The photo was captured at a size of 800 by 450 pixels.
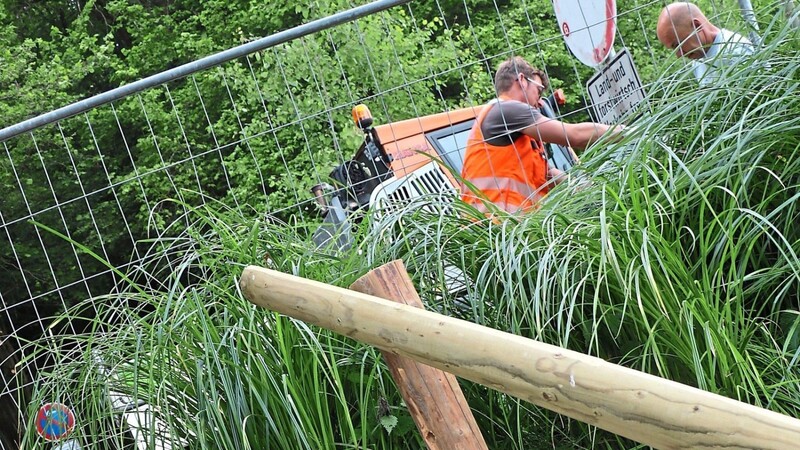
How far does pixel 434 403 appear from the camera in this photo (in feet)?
6.58

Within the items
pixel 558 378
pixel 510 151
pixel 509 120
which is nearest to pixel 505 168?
pixel 510 151

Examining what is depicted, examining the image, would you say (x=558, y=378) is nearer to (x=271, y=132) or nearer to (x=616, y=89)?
(x=271, y=132)

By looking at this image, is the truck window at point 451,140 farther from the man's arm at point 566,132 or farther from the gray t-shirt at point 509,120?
the man's arm at point 566,132

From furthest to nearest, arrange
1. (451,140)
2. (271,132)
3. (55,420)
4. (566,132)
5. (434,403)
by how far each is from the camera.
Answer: (451,140)
(271,132)
(566,132)
(55,420)
(434,403)

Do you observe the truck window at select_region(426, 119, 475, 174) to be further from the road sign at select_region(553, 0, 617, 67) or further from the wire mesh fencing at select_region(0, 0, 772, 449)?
the road sign at select_region(553, 0, 617, 67)

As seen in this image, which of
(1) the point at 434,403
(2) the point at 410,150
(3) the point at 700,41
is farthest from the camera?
(2) the point at 410,150

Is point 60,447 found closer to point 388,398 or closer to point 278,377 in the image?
point 278,377

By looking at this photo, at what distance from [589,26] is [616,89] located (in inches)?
10.5

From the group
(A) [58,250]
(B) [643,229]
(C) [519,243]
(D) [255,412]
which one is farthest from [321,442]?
(A) [58,250]

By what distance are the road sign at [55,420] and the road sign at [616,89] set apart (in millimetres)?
2089

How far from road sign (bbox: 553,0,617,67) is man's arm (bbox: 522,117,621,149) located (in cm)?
34

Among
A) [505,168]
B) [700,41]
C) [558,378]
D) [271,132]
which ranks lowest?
[505,168]

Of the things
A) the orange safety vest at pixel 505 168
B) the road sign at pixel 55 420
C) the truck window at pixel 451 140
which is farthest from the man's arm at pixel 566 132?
the truck window at pixel 451 140

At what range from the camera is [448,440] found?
6.57 feet
